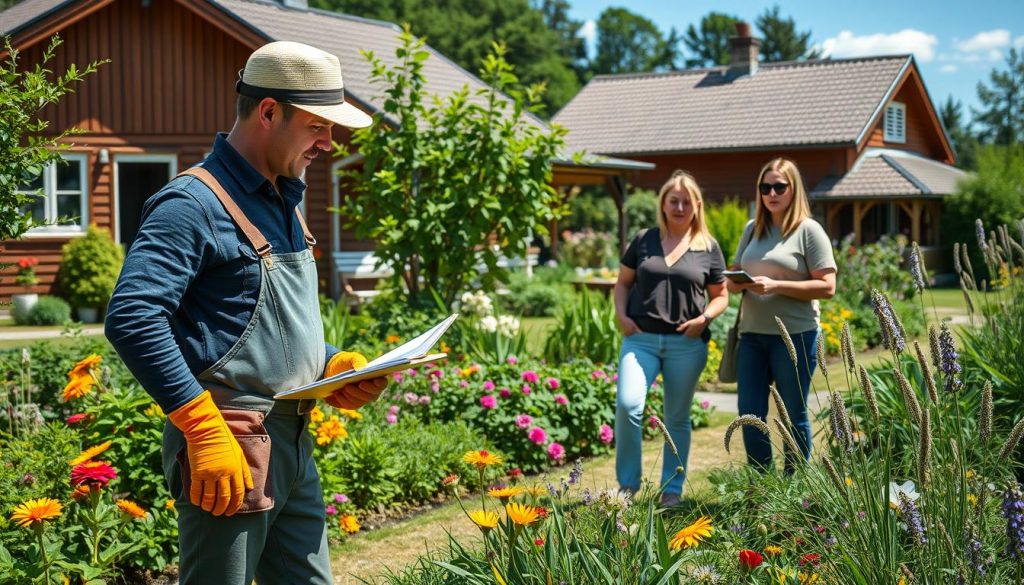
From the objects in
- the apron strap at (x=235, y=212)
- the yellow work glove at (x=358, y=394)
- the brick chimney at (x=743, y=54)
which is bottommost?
the yellow work glove at (x=358, y=394)

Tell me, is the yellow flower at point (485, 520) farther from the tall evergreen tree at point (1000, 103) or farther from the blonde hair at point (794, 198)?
the tall evergreen tree at point (1000, 103)

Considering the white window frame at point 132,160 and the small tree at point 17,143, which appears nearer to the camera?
the small tree at point 17,143

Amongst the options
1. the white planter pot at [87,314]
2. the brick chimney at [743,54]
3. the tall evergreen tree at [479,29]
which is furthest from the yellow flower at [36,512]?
the tall evergreen tree at [479,29]

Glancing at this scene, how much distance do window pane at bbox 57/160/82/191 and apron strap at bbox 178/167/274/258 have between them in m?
15.6

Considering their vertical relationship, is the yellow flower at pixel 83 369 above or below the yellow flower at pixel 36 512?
above

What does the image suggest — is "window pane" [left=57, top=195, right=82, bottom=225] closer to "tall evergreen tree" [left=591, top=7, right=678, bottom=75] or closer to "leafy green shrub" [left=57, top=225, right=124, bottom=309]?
"leafy green shrub" [left=57, top=225, right=124, bottom=309]

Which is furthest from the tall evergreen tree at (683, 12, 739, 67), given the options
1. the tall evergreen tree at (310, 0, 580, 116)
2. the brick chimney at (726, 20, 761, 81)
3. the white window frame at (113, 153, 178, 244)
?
the white window frame at (113, 153, 178, 244)

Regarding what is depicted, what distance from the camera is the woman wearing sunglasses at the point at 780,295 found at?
543 cm

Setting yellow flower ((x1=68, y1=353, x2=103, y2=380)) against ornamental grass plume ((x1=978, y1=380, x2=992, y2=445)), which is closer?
ornamental grass plume ((x1=978, y1=380, x2=992, y2=445))

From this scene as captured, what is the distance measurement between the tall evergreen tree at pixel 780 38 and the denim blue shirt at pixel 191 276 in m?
66.3

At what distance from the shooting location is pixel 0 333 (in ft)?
46.8

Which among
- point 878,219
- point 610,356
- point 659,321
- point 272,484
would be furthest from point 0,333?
point 878,219

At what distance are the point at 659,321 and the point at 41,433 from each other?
3116 mm

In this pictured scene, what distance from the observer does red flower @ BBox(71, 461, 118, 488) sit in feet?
11.8
